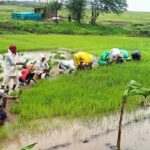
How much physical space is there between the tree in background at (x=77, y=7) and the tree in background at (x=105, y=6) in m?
2.06

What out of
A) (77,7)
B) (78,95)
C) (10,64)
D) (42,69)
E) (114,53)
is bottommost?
(78,95)

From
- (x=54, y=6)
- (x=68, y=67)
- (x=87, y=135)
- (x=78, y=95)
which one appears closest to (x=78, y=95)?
(x=78, y=95)

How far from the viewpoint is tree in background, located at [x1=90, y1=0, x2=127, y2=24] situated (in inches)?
1690

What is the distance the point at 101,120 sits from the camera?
26.7 ft

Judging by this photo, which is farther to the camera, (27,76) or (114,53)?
(114,53)

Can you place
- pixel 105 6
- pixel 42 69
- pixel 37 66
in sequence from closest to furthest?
1. pixel 42 69
2. pixel 37 66
3. pixel 105 6

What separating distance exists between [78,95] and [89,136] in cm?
260

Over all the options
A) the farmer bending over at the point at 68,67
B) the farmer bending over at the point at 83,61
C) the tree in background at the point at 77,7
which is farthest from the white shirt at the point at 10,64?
the tree in background at the point at 77,7

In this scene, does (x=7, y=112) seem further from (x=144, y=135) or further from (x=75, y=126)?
(x=144, y=135)

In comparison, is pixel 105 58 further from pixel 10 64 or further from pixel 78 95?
pixel 10 64

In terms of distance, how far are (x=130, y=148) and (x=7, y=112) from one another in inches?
112

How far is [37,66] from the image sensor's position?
12.6 metres

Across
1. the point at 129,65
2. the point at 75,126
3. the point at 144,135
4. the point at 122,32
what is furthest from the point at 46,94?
the point at 122,32

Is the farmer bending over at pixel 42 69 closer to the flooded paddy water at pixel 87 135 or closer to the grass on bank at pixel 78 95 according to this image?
the grass on bank at pixel 78 95
